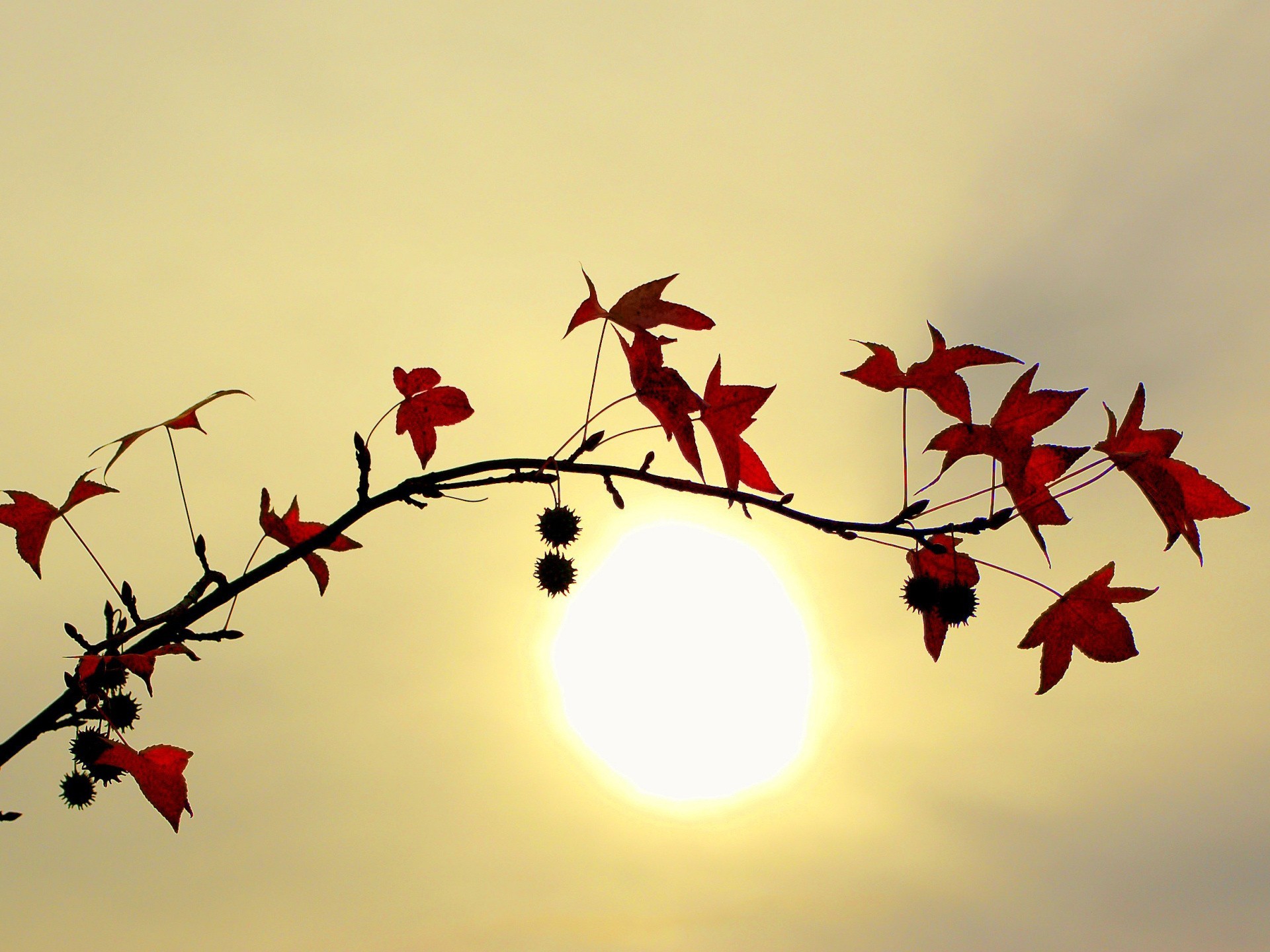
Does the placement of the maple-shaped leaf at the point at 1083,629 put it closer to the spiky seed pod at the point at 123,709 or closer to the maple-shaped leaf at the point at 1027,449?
the maple-shaped leaf at the point at 1027,449

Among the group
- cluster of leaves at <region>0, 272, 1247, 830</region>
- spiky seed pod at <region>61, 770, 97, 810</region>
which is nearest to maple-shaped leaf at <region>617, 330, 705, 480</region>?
cluster of leaves at <region>0, 272, 1247, 830</region>

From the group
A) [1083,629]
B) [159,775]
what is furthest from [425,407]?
[1083,629]

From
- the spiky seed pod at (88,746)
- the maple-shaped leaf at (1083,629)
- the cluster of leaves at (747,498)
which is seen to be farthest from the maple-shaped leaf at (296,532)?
the maple-shaped leaf at (1083,629)

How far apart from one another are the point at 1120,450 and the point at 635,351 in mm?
1667

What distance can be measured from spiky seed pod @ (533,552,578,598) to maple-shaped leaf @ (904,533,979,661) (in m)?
1.26

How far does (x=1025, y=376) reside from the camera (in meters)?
3.24

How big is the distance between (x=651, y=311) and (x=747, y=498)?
713mm

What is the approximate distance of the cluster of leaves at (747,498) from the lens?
115 inches

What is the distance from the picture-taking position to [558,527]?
365 centimetres

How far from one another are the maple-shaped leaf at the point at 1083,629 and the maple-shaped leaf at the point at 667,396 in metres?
1.43

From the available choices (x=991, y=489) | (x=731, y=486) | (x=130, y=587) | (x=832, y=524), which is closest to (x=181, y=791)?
(x=130, y=587)

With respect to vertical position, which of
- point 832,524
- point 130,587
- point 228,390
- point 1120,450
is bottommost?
point 130,587

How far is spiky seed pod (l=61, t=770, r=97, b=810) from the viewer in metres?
4.15

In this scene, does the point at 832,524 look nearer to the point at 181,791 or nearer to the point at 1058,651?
the point at 1058,651
